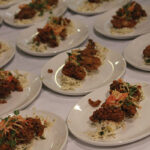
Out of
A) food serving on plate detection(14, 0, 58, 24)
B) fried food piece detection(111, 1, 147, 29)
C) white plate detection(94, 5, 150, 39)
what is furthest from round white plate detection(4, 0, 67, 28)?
fried food piece detection(111, 1, 147, 29)

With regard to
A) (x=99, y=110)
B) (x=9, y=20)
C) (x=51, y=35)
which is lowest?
(x=9, y=20)

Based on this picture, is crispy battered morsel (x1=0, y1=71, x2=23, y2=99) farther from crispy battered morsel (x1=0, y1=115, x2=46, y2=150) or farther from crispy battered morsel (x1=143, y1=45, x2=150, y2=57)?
crispy battered morsel (x1=143, y1=45, x2=150, y2=57)

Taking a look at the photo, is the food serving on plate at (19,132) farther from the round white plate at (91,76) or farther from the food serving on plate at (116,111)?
the round white plate at (91,76)

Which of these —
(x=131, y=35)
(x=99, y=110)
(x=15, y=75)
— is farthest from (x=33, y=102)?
(x=131, y=35)

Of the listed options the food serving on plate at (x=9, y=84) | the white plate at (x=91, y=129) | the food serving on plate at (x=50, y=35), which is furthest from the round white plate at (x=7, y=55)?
the white plate at (x=91, y=129)

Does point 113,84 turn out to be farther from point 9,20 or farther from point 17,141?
point 9,20

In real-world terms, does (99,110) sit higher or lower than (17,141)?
higher
